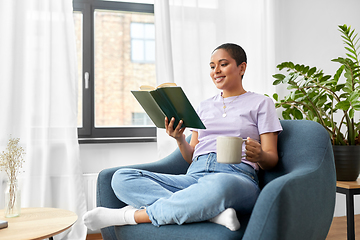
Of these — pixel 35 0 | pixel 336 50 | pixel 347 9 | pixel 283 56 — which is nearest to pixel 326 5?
pixel 347 9

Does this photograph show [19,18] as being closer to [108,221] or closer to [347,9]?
[108,221]

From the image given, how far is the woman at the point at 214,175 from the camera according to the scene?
41.6 inches

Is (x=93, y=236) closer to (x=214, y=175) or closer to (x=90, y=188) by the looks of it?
(x=90, y=188)

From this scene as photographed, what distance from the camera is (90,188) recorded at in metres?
2.15

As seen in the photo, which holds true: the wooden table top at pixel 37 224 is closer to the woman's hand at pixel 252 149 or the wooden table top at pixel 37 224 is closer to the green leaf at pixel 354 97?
the woman's hand at pixel 252 149

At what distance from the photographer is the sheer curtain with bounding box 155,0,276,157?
222 cm

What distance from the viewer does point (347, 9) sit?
2697 millimetres

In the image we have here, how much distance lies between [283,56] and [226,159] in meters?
1.73

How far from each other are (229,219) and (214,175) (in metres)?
0.17

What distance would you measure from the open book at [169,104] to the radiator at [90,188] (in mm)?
947

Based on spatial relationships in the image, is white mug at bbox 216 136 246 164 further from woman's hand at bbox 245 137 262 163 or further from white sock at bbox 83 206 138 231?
white sock at bbox 83 206 138 231

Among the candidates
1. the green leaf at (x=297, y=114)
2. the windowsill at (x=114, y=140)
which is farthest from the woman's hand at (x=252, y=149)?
the windowsill at (x=114, y=140)

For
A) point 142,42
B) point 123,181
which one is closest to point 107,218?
point 123,181

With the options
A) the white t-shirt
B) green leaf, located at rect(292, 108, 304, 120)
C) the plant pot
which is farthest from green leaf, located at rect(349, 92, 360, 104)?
the white t-shirt
